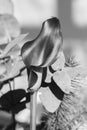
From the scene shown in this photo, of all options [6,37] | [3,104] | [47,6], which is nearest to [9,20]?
[6,37]

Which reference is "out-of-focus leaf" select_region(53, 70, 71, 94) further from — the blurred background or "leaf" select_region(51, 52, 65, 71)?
the blurred background

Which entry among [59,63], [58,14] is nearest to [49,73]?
[59,63]

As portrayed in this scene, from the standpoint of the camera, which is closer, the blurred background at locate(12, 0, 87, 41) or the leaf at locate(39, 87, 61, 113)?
the leaf at locate(39, 87, 61, 113)

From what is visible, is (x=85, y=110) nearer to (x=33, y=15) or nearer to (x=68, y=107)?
(x=68, y=107)

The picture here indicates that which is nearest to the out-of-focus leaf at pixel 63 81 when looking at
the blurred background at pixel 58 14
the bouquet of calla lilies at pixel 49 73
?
the bouquet of calla lilies at pixel 49 73

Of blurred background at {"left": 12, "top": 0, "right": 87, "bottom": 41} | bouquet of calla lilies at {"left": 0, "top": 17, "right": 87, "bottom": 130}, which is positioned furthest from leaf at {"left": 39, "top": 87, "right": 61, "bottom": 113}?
blurred background at {"left": 12, "top": 0, "right": 87, "bottom": 41}

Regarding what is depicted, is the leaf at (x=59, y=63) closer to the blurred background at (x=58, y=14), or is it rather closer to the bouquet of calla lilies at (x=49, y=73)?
the bouquet of calla lilies at (x=49, y=73)

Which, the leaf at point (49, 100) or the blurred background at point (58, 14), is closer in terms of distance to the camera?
the leaf at point (49, 100)

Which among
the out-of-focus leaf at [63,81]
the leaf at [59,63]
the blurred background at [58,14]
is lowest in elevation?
the blurred background at [58,14]

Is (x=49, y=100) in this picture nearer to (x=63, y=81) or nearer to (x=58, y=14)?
(x=63, y=81)

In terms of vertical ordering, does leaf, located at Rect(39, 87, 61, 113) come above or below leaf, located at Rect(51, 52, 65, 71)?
below
